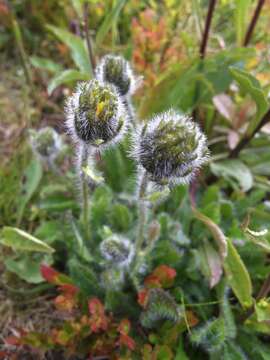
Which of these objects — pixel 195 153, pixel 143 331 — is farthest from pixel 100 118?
pixel 143 331

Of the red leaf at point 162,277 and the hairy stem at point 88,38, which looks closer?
the red leaf at point 162,277

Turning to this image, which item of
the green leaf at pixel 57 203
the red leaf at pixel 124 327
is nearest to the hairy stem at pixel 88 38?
the green leaf at pixel 57 203

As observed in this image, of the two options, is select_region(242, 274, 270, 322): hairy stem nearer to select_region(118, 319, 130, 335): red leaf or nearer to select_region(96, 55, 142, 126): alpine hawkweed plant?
select_region(118, 319, 130, 335): red leaf

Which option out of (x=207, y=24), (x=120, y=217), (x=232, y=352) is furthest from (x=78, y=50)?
(x=232, y=352)

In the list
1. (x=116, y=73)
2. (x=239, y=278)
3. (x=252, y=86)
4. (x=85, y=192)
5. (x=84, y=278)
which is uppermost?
(x=116, y=73)

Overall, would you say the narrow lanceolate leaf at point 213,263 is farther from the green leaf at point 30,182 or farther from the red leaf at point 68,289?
the green leaf at point 30,182

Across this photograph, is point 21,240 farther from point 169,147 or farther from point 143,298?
point 169,147

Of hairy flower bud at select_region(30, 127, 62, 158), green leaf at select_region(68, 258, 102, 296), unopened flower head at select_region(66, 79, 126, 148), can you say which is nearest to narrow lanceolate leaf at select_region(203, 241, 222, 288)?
green leaf at select_region(68, 258, 102, 296)

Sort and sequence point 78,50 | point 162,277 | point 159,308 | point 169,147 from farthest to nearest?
1. point 78,50
2. point 162,277
3. point 159,308
4. point 169,147
